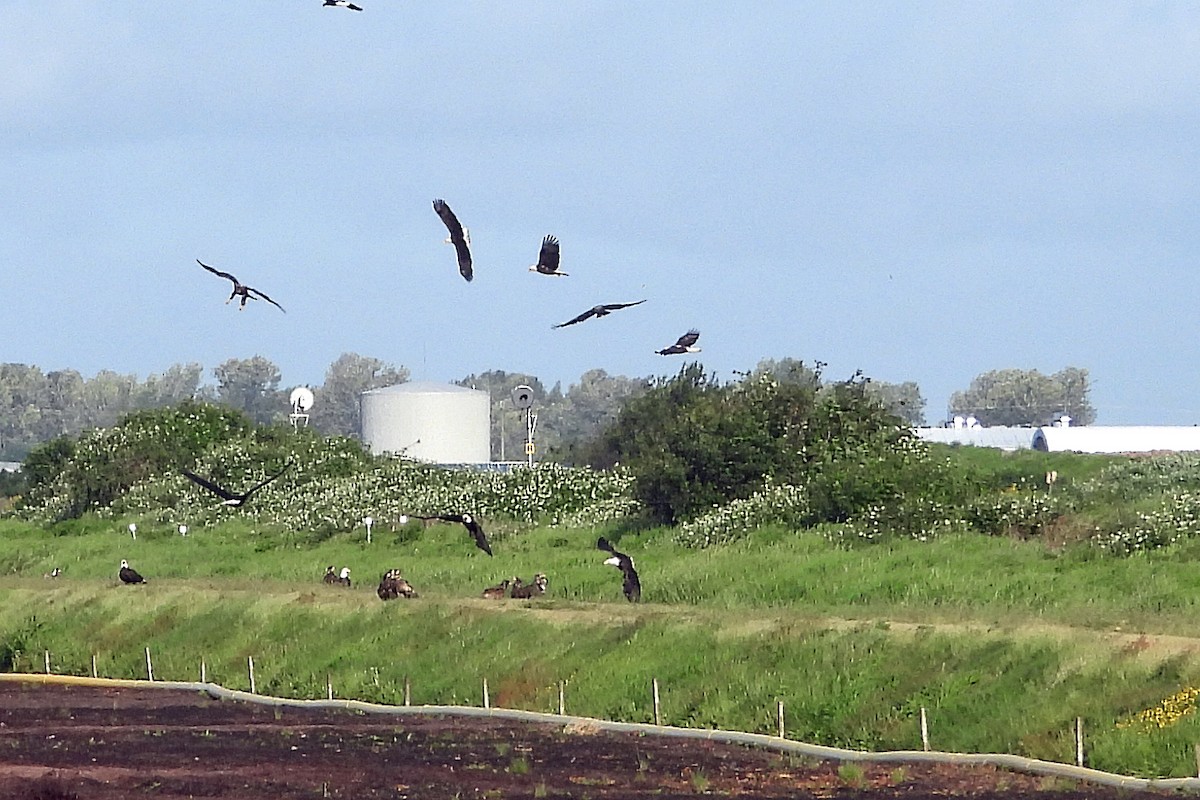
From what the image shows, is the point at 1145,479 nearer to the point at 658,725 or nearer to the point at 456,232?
the point at 658,725

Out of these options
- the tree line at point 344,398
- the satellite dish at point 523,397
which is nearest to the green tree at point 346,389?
the tree line at point 344,398

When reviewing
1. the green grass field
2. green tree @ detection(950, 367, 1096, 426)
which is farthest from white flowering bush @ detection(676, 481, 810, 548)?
green tree @ detection(950, 367, 1096, 426)

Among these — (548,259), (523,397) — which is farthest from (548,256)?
(523,397)

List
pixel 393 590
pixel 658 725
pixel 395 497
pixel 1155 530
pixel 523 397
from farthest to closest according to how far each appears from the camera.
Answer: pixel 523 397 → pixel 395 497 → pixel 1155 530 → pixel 393 590 → pixel 658 725

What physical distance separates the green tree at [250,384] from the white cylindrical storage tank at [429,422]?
188 feet

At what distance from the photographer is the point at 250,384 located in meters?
166

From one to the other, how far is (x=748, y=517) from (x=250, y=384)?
12567 cm

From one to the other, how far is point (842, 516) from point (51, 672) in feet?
53.5

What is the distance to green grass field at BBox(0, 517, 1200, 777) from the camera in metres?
22.6

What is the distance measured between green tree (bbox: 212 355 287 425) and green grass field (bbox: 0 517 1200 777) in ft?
369

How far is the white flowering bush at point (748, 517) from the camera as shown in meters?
43.4

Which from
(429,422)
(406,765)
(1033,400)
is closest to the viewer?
(406,765)

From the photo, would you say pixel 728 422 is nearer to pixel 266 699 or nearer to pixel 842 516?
pixel 842 516

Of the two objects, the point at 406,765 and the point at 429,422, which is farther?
the point at 429,422
